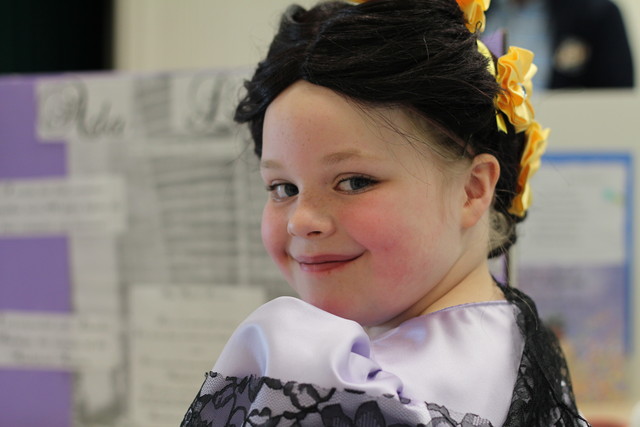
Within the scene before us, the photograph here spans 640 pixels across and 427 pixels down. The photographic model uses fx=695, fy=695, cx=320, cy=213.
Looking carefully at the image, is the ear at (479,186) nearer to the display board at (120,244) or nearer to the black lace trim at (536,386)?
the black lace trim at (536,386)

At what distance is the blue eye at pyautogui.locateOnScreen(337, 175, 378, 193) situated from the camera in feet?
1.65

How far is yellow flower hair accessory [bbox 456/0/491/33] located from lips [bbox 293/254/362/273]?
212 mm

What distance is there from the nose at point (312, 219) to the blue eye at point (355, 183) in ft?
0.06

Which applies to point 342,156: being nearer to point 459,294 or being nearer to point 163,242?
point 459,294

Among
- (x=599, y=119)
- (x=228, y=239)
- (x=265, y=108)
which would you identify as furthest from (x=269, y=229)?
(x=599, y=119)

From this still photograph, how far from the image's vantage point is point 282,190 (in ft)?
1.80

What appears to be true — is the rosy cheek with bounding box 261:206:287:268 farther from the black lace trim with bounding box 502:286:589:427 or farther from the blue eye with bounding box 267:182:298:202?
the black lace trim with bounding box 502:286:589:427

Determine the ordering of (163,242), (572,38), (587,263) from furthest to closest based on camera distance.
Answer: (572,38)
(587,263)
(163,242)

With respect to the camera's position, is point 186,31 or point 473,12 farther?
point 186,31

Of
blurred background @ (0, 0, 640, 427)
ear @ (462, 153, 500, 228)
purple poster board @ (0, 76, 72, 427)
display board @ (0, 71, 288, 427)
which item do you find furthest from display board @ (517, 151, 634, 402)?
purple poster board @ (0, 76, 72, 427)

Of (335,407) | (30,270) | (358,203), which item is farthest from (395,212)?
(30,270)

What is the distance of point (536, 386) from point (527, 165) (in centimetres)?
21

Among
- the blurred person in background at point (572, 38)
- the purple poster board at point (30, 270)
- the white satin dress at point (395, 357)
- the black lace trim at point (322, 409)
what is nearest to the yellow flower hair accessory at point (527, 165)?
the white satin dress at point (395, 357)

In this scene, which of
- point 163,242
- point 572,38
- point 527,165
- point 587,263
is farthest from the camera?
point 572,38
